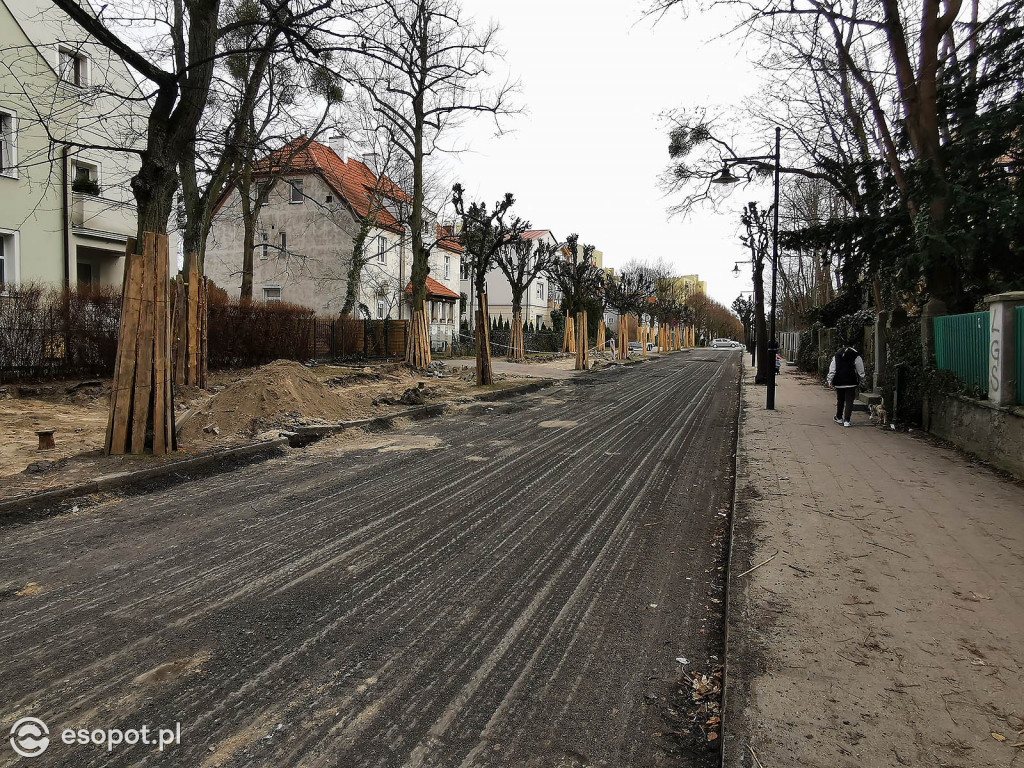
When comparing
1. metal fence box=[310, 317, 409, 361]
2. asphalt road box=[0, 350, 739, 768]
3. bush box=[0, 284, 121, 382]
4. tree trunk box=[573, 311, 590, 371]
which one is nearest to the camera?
asphalt road box=[0, 350, 739, 768]

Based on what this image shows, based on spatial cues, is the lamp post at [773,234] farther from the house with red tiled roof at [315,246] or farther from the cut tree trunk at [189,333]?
the house with red tiled roof at [315,246]

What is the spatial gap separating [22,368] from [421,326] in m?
11.6

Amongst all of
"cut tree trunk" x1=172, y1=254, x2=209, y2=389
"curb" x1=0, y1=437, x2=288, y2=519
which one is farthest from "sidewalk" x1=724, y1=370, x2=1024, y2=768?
"cut tree trunk" x1=172, y1=254, x2=209, y2=389

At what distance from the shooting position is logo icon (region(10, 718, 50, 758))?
8.40 ft

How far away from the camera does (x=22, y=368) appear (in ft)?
43.5

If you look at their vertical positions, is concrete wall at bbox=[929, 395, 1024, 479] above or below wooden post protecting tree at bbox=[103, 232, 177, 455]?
below

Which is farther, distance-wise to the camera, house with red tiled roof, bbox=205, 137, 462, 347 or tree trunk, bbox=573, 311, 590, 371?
house with red tiled roof, bbox=205, 137, 462, 347

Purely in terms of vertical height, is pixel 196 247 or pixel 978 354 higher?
pixel 196 247

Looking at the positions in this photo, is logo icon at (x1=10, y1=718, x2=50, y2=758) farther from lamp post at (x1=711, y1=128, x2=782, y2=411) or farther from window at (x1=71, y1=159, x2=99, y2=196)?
window at (x1=71, y1=159, x2=99, y2=196)

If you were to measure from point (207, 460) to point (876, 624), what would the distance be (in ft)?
24.8

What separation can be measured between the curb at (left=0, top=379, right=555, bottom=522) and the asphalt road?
0.30m

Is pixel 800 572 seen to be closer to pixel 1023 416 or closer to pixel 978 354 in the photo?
pixel 1023 416

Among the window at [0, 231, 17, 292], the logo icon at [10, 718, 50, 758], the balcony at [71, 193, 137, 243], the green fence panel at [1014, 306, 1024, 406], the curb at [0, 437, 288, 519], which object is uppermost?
the balcony at [71, 193, 137, 243]

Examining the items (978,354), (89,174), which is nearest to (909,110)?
(978,354)
